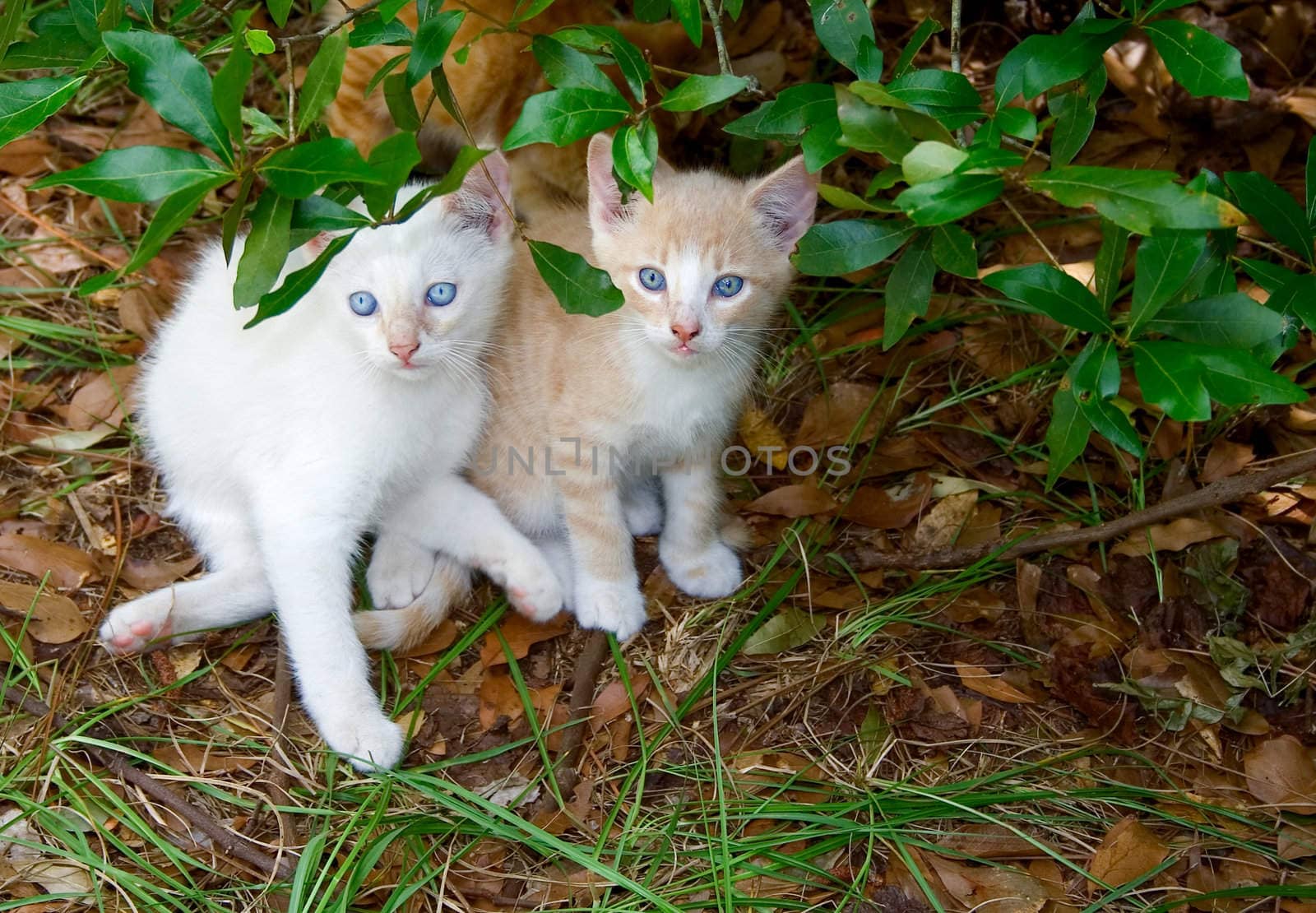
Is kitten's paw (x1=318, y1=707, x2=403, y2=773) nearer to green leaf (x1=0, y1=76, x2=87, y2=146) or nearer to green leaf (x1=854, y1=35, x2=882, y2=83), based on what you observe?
green leaf (x1=0, y1=76, x2=87, y2=146)


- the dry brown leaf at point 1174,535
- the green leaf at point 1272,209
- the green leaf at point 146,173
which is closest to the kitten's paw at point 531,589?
the green leaf at point 146,173

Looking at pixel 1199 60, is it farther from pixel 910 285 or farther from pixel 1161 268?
pixel 910 285

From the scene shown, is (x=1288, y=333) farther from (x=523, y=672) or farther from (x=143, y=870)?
(x=143, y=870)

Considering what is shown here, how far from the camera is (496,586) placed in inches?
102

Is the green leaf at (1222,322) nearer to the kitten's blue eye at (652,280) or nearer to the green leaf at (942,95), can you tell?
the green leaf at (942,95)

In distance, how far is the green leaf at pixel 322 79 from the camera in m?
1.45

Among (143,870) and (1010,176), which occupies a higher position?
(1010,176)

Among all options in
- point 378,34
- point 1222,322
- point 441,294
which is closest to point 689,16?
point 378,34

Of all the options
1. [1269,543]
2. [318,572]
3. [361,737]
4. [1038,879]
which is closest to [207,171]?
[318,572]

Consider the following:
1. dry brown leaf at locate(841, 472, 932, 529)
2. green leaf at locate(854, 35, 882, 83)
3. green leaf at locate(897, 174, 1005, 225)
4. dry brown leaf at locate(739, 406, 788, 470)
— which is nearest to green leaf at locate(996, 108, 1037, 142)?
green leaf at locate(897, 174, 1005, 225)

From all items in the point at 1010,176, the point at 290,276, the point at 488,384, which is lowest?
the point at 488,384

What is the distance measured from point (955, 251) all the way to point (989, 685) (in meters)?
1.01

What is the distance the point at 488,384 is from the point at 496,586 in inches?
19.1

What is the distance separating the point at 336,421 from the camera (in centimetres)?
222
